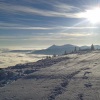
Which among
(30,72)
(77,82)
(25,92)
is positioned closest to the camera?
(25,92)

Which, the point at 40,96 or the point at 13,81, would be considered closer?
the point at 40,96

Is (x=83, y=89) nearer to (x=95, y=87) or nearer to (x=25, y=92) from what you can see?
(x=95, y=87)

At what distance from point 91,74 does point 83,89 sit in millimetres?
17236

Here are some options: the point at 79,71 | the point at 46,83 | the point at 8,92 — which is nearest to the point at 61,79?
the point at 46,83

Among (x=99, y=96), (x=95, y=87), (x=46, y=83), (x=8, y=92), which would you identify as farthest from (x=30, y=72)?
(x=99, y=96)

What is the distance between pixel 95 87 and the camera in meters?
70.1

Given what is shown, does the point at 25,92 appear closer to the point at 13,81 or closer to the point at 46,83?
the point at 46,83

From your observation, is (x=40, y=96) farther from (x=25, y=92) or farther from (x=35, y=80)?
(x=35, y=80)

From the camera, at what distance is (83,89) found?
229 feet

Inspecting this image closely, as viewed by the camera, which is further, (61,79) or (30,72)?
(30,72)

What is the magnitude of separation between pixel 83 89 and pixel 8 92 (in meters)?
19.3

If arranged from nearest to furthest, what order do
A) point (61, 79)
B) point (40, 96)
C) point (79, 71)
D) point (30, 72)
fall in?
point (40, 96) < point (61, 79) < point (79, 71) < point (30, 72)

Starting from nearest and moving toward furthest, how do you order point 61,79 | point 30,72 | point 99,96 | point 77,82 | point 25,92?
point 99,96, point 25,92, point 77,82, point 61,79, point 30,72

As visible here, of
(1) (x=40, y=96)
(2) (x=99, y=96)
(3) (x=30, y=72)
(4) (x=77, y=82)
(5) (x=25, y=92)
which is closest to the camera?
(2) (x=99, y=96)
